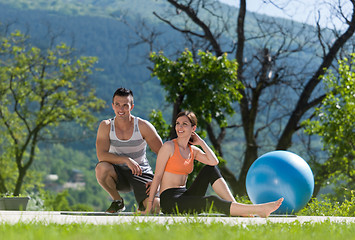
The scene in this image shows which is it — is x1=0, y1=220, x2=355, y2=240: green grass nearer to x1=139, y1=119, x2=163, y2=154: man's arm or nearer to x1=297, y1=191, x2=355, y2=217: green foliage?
x1=139, y1=119, x2=163, y2=154: man's arm

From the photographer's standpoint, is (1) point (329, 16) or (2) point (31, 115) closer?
(1) point (329, 16)

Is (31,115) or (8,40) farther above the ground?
(8,40)

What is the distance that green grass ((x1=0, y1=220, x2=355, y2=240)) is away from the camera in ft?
12.0

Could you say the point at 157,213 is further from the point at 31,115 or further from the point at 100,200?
the point at 100,200

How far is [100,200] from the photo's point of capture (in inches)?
3155

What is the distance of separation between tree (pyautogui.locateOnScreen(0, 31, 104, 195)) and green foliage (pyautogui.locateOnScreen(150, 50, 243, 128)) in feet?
43.0

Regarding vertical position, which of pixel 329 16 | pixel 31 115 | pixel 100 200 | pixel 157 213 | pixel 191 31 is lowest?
pixel 100 200

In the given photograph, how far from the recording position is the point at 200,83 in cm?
1460

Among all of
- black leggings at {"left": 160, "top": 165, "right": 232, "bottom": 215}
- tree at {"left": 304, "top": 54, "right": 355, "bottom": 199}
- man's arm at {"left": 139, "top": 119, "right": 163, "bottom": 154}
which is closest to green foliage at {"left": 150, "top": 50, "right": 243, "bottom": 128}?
tree at {"left": 304, "top": 54, "right": 355, "bottom": 199}

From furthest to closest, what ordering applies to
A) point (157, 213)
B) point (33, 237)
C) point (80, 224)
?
1. point (157, 213)
2. point (80, 224)
3. point (33, 237)

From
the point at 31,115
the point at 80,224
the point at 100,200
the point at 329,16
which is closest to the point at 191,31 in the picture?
the point at 329,16

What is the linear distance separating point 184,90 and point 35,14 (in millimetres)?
99862

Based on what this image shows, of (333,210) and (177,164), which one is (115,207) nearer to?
(177,164)

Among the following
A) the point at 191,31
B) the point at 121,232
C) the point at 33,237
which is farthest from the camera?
the point at 191,31
